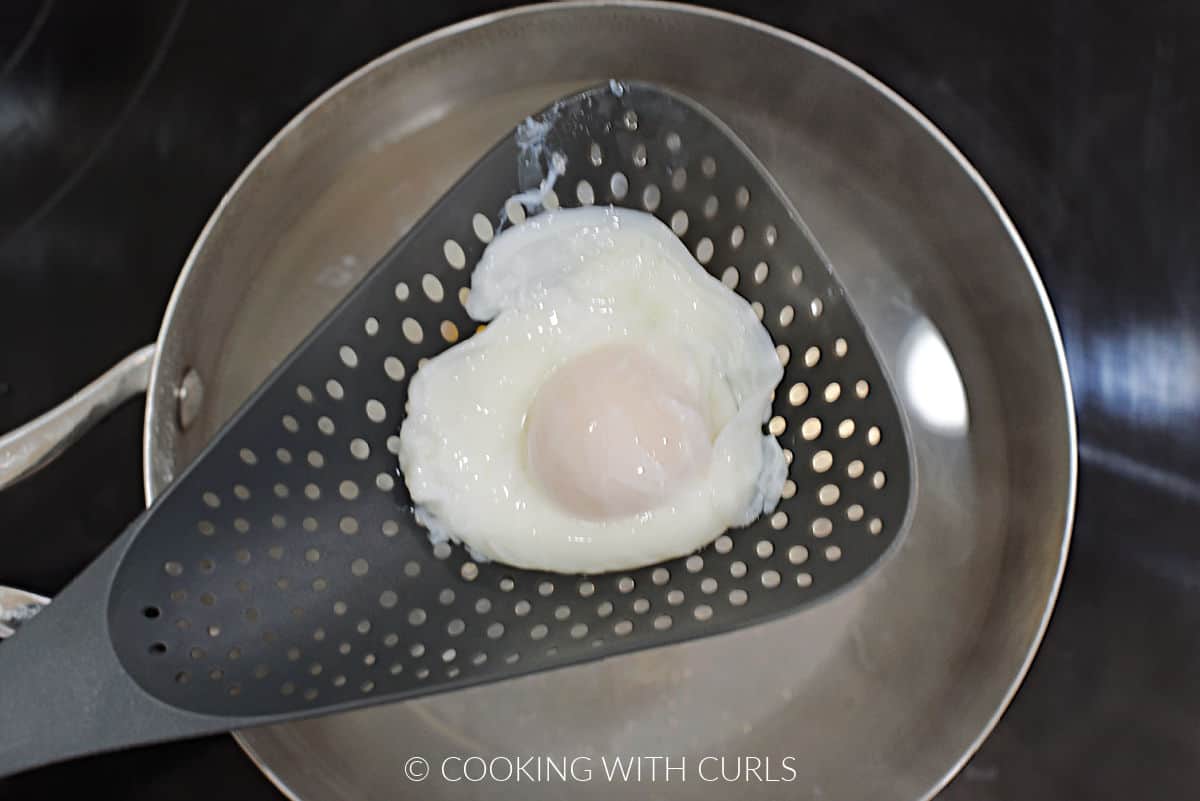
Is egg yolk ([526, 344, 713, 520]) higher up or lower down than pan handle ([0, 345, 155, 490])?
lower down

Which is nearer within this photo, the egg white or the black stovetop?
the egg white

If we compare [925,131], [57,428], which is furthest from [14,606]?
[925,131]

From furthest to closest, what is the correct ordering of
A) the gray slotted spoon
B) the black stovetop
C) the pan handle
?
the black stovetop
the pan handle
the gray slotted spoon

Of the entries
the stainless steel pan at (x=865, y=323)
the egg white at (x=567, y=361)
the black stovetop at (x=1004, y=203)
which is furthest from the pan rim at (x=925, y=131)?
the egg white at (x=567, y=361)

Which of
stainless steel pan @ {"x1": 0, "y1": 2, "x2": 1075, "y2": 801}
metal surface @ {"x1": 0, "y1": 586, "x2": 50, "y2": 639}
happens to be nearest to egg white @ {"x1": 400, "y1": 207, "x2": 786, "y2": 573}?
stainless steel pan @ {"x1": 0, "y1": 2, "x2": 1075, "y2": 801}

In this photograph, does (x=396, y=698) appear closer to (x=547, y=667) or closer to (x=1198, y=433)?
(x=547, y=667)

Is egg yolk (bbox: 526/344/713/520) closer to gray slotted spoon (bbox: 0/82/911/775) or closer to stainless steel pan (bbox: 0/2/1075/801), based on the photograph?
gray slotted spoon (bbox: 0/82/911/775)

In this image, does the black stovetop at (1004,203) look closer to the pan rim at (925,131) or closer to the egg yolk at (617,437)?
the pan rim at (925,131)
